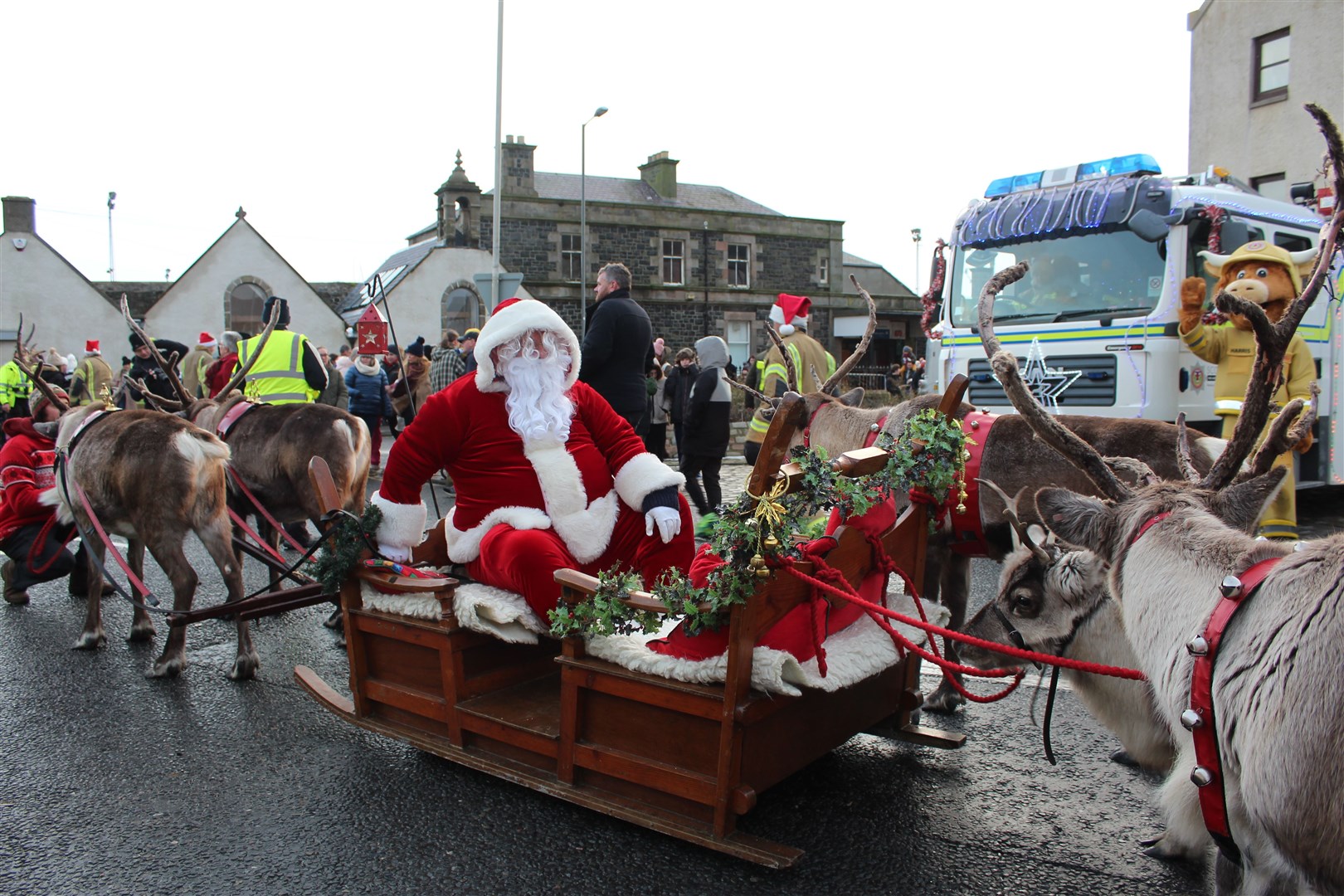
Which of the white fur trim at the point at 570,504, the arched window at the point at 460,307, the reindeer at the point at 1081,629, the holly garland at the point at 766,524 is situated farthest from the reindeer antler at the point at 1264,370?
the arched window at the point at 460,307

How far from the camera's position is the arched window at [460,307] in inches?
1332

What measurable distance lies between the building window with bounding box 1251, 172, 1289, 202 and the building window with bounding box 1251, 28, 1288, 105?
1708 mm

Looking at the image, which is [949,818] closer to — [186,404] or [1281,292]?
[1281,292]

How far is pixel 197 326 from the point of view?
31797mm

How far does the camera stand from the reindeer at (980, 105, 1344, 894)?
6.32 ft

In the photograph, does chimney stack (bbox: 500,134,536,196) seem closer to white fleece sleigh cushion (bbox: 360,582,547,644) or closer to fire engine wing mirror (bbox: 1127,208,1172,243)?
fire engine wing mirror (bbox: 1127,208,1172,243)

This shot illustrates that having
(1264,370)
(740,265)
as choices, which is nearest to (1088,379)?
(1264,370)

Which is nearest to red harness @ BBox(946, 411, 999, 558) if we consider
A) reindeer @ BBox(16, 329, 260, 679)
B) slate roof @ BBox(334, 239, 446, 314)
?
reindeer @ BBox(16, 329, 260, 679)

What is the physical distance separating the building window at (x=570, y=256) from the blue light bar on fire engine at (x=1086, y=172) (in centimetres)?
2924

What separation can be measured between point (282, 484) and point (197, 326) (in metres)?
29.0

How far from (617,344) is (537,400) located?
2877 millimetres

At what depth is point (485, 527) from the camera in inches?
157

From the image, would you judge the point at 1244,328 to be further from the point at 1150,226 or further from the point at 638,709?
the point at 638,709

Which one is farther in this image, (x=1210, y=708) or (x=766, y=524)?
(x=766, y=524)
